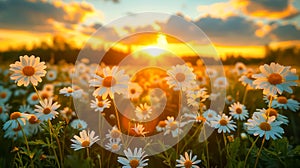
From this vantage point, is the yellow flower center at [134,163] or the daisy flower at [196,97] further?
the daisy flower at [196,97]

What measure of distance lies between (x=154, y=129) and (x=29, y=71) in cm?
96

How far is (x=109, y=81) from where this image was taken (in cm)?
150

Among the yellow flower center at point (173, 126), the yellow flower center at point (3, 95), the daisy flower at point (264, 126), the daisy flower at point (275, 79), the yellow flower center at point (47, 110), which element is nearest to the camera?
the daisy flower at point (275, 79)

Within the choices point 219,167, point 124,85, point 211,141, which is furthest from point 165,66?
point 124,85

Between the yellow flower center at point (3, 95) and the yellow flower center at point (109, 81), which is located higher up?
the yellow flower center at point (3, 95)

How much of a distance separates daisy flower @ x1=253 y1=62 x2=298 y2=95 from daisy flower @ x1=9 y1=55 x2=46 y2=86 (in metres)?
0.96

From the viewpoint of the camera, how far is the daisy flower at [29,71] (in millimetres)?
1439

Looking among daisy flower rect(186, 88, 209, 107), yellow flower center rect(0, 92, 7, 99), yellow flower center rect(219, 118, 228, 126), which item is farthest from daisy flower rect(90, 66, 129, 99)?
yellow flower center rect(0, 92, 7, 99)

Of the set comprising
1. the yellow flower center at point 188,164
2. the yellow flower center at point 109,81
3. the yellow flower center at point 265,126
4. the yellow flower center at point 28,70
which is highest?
the yellow flower center at point 28,70

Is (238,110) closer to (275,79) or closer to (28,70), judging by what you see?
(275,79)

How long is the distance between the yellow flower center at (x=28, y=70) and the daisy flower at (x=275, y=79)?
99cm

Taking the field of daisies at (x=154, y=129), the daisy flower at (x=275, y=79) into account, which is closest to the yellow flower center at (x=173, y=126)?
the field of daisies at (x=154, y=129)

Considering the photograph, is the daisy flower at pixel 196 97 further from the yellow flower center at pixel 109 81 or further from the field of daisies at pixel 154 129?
the yellow flower center at pixel 109 81

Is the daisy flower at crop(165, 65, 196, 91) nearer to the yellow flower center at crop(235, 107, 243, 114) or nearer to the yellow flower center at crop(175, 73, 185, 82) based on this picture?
the yellow flower center at crop(175, 73, 185, 82)
